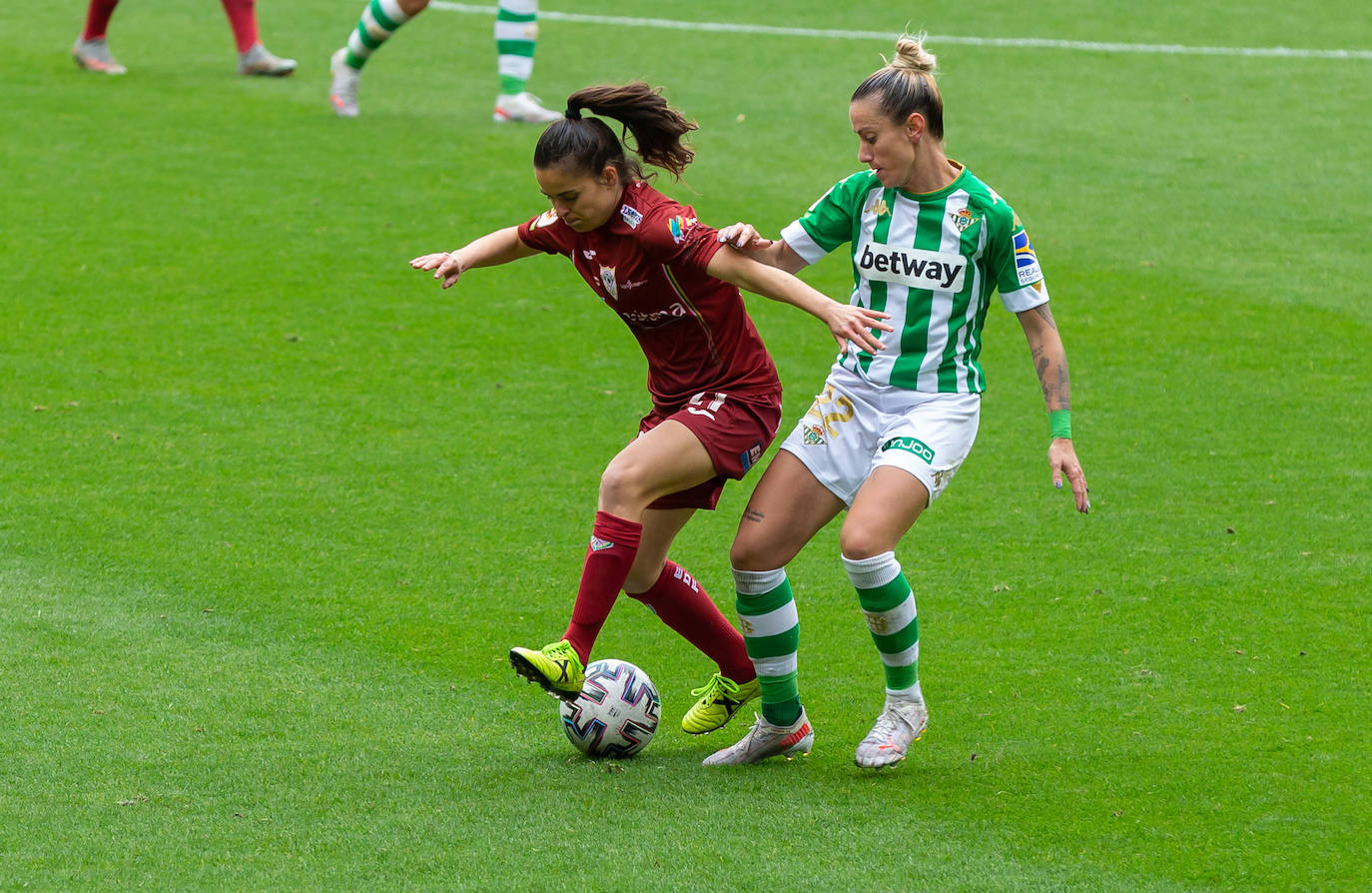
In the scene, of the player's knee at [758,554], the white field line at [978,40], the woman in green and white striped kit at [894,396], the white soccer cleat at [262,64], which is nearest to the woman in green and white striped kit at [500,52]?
the white soccer cleat at [262,64]

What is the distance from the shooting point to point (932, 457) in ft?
14.4

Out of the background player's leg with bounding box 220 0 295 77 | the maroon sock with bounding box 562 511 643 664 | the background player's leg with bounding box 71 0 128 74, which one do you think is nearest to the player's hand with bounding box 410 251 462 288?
the maroon sock with bounding box 562 511 643 664

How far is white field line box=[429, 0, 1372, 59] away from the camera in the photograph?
13.8 m

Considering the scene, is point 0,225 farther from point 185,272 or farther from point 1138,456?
point 1138,456

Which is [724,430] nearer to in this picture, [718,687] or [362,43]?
[718,687]

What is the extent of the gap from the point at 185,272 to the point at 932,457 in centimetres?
608

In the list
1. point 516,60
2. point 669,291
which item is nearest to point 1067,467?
point 669,291

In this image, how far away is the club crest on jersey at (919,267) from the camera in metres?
4.44

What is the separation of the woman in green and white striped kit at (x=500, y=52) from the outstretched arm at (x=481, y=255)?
6685mm

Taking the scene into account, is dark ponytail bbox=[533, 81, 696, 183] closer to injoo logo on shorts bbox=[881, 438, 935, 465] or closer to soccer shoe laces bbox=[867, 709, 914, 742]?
injoo logo on shorts bbox=[881, 438, 935, 465]

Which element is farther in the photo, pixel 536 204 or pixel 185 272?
pixel 536 204

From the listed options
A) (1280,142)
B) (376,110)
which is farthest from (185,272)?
(1280,142)

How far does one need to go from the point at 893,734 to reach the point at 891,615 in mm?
333

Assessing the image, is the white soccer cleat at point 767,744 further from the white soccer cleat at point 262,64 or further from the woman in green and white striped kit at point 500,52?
the white soccer cleat at point 262,64
